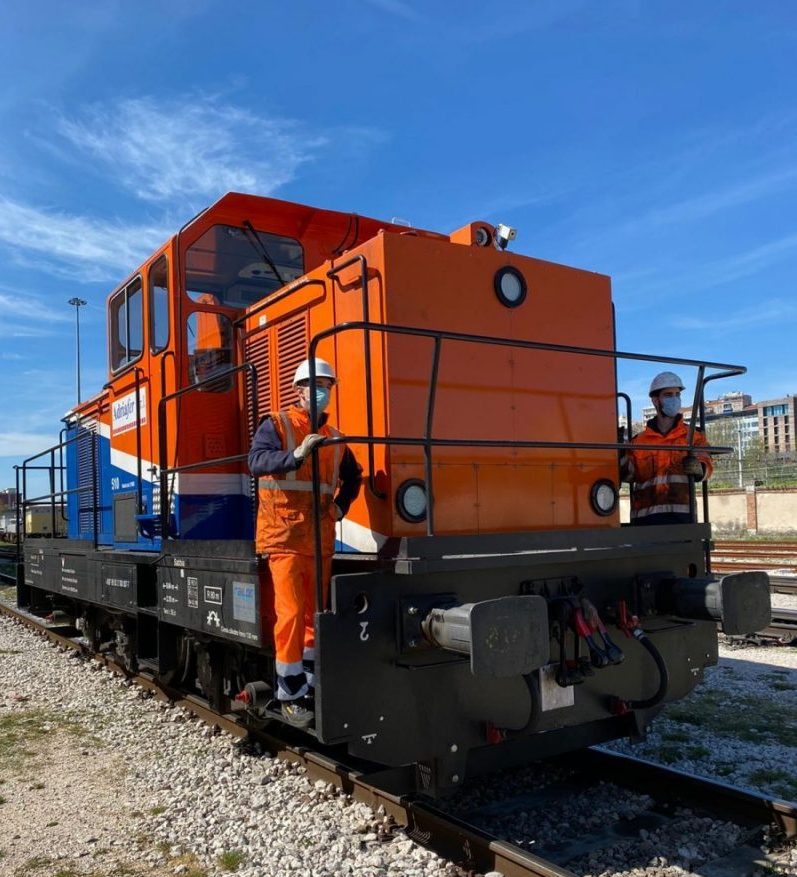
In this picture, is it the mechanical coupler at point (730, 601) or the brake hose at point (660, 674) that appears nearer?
the mechanical coupler at point (730, 601)

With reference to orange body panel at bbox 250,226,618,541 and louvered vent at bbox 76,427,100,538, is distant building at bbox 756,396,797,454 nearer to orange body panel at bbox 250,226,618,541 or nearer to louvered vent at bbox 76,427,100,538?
louvered vent at bbox 76,427,100,538

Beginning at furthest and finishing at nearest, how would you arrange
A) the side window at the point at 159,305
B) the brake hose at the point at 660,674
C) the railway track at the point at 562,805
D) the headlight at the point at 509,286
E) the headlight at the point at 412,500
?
the side window at the point at 159,305 → the headlight at the point at 509,286 → the brake hose at the point at 660,674 → the headlight at the point at 412,500 → the railway track at the point at 562,805

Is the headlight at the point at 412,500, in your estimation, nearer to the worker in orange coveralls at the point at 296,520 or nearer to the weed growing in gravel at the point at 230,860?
the worker in orange coveralls at the point at 296,520

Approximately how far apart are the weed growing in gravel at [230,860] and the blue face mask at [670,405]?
340cm

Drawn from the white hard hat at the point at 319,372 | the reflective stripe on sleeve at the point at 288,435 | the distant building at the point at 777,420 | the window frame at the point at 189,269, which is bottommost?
the reflective stripe on sleeve at the point at 288,435

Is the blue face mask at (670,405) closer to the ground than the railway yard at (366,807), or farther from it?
farther from it

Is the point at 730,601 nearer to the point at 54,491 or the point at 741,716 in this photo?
the point at 741,716

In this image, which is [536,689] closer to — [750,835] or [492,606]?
[492,606]

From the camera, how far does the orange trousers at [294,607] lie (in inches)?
147

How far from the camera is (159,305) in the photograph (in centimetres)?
562

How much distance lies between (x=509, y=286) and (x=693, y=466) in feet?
4.82

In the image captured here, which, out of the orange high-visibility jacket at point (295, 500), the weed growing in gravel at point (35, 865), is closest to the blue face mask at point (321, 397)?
the orange high-visibility jacket at point (295, 500)

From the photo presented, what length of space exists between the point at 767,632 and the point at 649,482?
14.7 ft

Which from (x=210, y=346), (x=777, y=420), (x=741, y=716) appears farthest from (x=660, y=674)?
(x=777, y=420)
